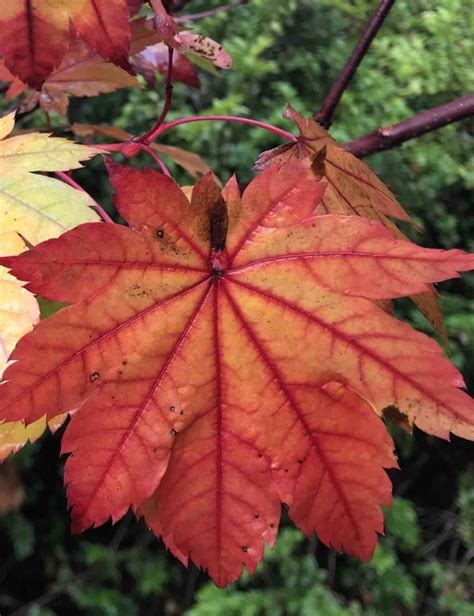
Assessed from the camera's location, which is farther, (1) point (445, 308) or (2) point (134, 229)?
(1) point (445, 308)

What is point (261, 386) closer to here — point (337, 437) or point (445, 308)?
point (337, 437)

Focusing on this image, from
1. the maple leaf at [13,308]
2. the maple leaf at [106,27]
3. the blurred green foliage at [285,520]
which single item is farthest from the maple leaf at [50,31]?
the blurred green foliage at [285,520]

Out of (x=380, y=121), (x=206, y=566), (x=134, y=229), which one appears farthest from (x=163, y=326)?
(x=380, y=121)

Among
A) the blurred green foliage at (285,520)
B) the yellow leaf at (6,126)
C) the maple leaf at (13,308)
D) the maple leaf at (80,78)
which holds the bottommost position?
the blurred green foliage at (285,520)

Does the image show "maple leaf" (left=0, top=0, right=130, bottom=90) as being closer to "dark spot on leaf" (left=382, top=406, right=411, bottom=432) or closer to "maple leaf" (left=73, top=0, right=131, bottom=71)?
"maple leaf" (left=73, top=0, right=131, bottom=71)

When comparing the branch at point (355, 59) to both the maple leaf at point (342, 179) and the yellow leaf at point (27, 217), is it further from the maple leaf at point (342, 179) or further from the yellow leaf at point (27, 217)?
the yellow leaf at point (27, 217)
